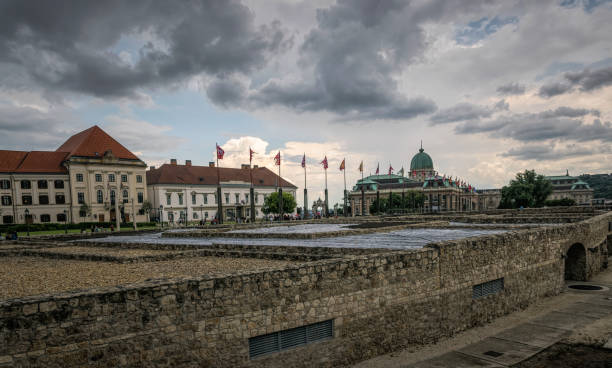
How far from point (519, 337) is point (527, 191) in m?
75.4

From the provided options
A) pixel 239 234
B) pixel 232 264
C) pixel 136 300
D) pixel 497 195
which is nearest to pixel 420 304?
pixel 232 264

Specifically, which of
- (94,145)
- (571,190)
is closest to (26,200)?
(94,145)

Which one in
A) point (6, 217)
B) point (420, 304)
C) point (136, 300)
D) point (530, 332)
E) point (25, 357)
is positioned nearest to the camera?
point (25, 357)

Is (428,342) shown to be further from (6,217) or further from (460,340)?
(6,217)

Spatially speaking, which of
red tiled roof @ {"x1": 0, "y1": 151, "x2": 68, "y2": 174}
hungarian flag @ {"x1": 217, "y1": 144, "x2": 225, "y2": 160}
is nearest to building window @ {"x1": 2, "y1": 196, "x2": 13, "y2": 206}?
red tiled roof @ {"x1": 0, "y1": 151, "x2": 68, "y2": 174}

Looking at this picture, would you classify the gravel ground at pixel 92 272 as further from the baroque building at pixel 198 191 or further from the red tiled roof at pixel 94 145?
the red tiled roof at pixel 94 145

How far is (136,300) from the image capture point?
8.16 metres

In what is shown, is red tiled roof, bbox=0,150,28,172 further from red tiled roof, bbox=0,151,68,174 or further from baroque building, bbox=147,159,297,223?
baroque building, bbox=147,159,297,223

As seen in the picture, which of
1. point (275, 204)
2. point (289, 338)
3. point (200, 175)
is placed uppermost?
point (200, 175)

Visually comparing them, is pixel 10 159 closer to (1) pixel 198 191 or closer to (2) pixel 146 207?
(2) pixel 146 207

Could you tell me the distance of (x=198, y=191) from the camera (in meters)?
81.2

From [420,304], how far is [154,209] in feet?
236

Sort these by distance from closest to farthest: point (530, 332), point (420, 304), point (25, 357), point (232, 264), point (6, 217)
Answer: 1. point (25, 357)
2. point (420, 304)
3. point (530, 332)
4. point (232, 264)
5. point (6, 217)

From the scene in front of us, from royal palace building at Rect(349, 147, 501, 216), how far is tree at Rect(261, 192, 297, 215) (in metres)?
38.8
